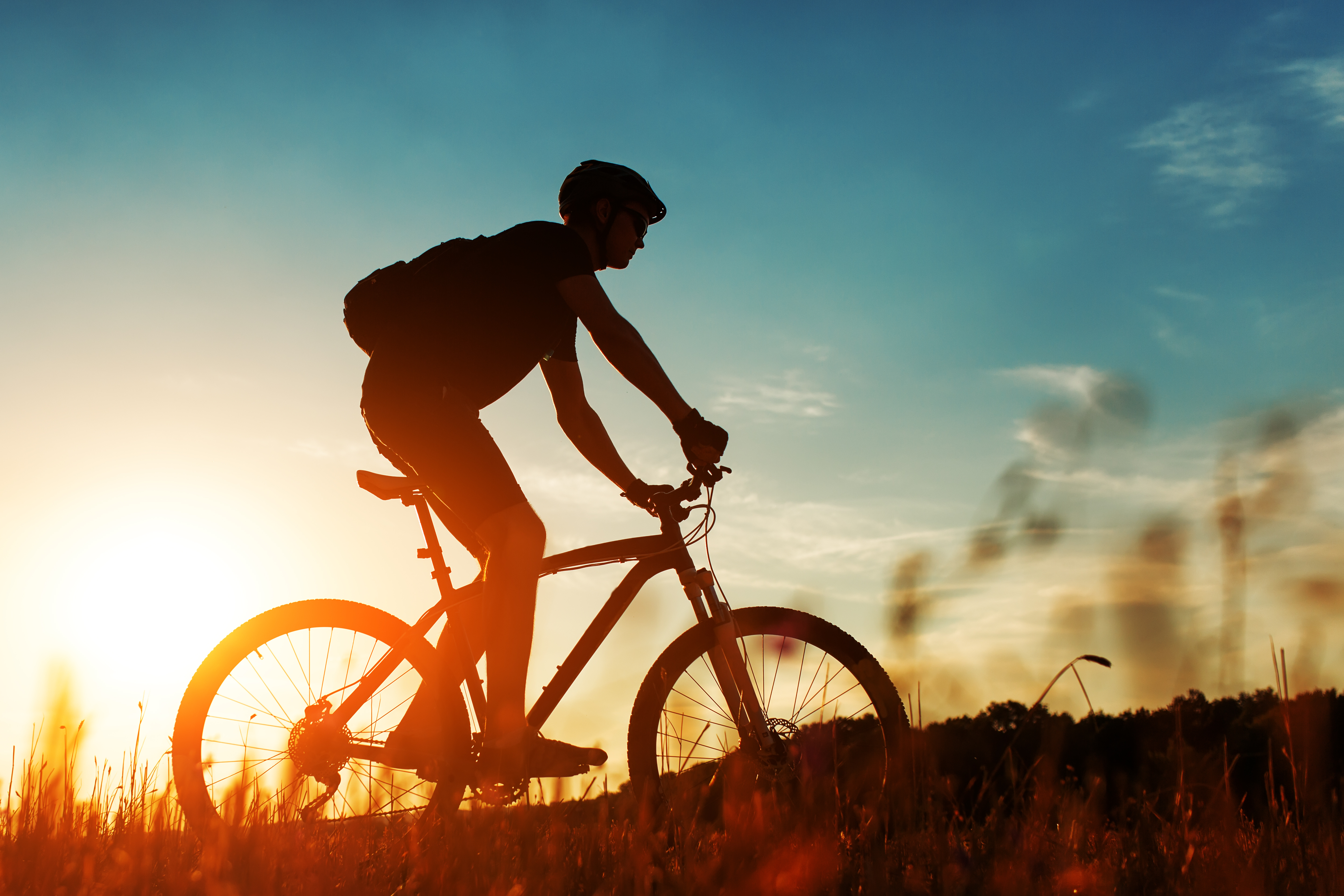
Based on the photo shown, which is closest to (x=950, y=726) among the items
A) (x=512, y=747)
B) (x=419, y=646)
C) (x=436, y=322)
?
(x=512, y=747)

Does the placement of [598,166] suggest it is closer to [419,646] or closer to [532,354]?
[532,354]

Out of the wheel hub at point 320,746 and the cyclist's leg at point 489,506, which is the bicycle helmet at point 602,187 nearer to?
the cyclist's leg at point 489,506

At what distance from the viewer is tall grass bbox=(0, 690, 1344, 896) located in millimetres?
2332

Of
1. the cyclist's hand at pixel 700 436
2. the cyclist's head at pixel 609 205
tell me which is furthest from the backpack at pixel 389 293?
the cyclist's hand at pixel 700 436

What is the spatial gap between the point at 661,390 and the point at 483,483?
2.49ft

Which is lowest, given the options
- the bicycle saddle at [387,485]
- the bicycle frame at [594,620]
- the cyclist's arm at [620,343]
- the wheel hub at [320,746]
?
the wheel hub at [320,746]

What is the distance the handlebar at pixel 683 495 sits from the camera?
12.1 ft

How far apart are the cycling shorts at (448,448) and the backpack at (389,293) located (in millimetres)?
286

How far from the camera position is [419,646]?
3885 mm

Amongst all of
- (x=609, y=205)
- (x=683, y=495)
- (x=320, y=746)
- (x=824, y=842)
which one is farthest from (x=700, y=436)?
(x=320, y=746)

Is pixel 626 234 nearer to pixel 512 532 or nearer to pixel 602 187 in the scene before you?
pixel 602 187

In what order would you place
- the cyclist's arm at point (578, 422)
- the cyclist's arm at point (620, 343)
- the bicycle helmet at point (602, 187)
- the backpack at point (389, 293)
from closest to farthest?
the cyclist's arm at point (620, 343)
the backpack at point (389, 293)
the bicycle helmet at point (602, 187)
the cyclist's arm at point (578, 422)

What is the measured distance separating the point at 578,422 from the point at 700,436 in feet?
2.89

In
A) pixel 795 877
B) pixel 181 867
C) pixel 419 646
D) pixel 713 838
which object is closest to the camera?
pixel 795 877
